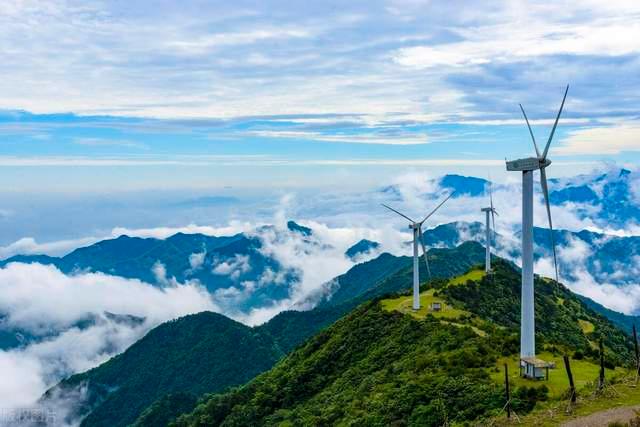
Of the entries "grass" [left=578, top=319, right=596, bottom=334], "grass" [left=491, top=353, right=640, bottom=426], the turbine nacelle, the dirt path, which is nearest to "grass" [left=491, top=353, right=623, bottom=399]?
"grass" [left=491, top=353, right=640, bottom=426]

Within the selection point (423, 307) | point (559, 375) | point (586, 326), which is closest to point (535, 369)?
point (559, 375)

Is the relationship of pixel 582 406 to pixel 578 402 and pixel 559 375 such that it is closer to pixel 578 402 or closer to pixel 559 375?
pixel 578 402

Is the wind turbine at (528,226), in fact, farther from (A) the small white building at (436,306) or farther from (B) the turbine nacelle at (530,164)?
(A) the small white building at (436,306)

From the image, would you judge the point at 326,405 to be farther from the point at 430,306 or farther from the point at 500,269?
the point at 500,269

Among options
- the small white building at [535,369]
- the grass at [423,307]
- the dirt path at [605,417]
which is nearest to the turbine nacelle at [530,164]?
the small white building at [535,369]

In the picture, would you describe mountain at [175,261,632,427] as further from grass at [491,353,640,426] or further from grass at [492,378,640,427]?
grass at [492,378,640,427]

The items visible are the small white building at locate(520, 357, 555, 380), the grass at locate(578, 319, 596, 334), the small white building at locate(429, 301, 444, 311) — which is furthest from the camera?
the grass at locate(578, 319, 596, 334)

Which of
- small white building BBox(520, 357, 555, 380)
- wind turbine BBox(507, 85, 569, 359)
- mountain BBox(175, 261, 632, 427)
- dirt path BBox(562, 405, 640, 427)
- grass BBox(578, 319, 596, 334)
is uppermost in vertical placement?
wind turbine BBox(507, 85, 569, 359)
